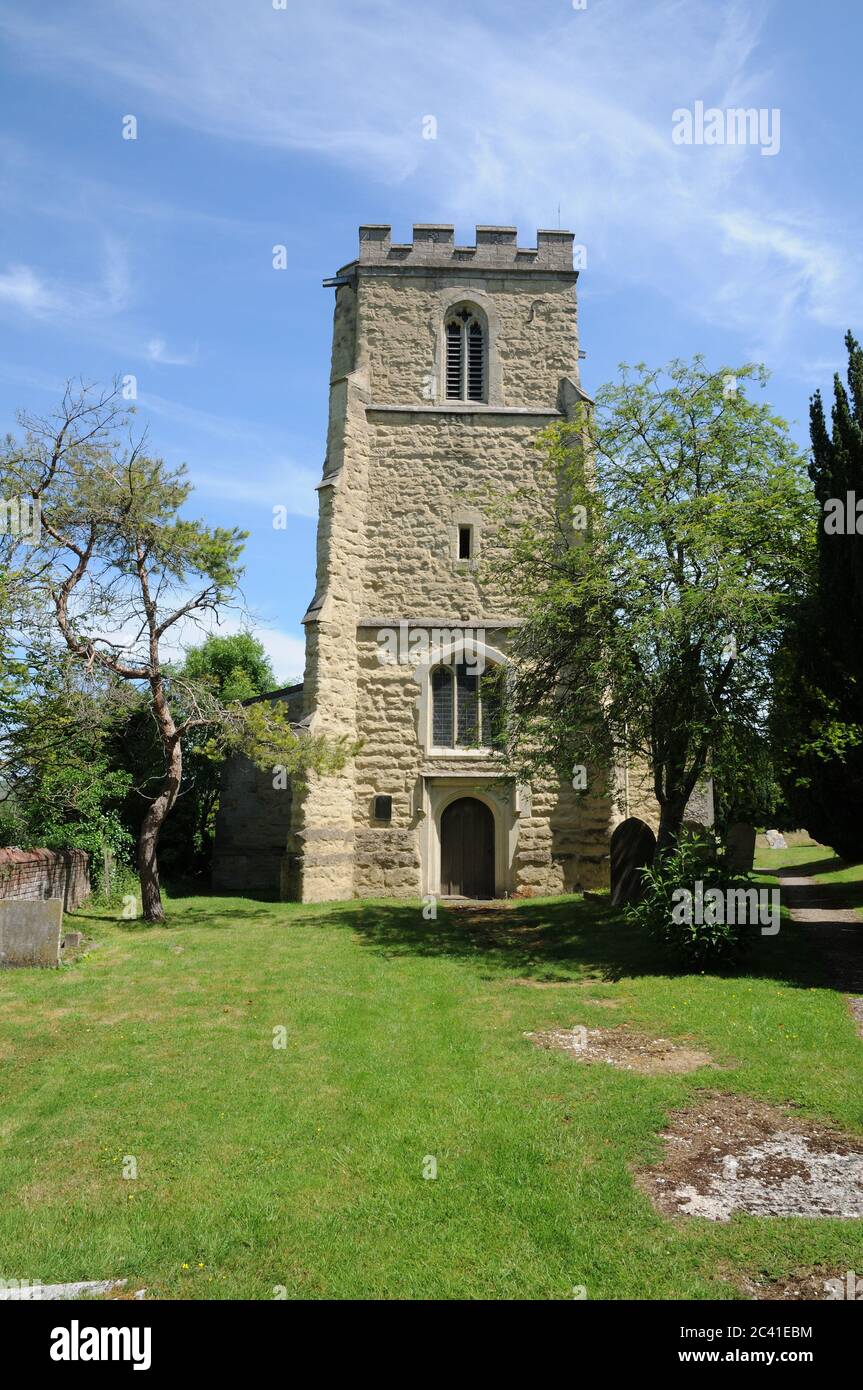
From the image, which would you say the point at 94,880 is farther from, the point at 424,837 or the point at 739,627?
the point at 739,627

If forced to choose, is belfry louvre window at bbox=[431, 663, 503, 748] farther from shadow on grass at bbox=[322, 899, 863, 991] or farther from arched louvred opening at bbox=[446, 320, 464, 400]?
arched louvred opening at bbox=[446, 320, 464, 400]

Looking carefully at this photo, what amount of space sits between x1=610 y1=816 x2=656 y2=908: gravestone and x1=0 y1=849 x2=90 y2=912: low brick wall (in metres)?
9.65

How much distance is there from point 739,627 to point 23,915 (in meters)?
10.1

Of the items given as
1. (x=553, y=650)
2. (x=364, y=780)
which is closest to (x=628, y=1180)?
(x=553, y=650)

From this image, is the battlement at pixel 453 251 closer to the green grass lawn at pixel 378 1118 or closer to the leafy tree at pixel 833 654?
the leafy tree at pixel 833 654

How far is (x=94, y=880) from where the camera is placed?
1691 cm

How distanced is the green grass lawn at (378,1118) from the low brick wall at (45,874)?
1727 millimetres

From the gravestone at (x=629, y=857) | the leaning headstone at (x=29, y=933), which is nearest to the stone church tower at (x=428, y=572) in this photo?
the gravestone at (x=629, y=857)

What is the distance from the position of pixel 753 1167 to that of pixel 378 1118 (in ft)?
8.41

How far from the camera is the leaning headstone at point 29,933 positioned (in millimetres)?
10766

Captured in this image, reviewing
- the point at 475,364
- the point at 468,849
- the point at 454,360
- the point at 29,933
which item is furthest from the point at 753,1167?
the point at 454,360

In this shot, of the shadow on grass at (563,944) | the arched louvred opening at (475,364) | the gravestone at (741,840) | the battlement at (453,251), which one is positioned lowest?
the shadow on grass at (563,944)

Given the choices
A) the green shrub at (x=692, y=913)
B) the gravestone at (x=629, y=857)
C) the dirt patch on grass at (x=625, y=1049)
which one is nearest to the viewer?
the dirt patch on grass at (x=625, y=1049)
